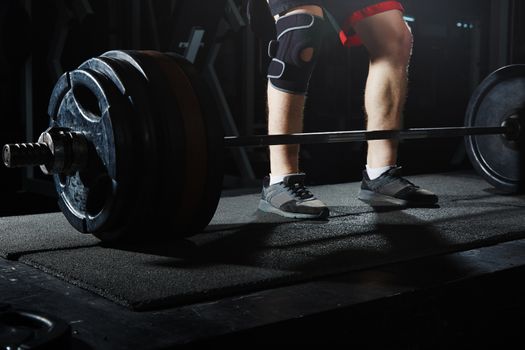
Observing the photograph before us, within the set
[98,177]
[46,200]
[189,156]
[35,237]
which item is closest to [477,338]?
[189,156]

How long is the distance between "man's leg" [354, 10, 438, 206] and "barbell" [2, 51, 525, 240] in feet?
2.21

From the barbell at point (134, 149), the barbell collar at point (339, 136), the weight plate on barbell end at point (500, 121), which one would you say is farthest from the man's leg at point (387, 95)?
the barbell at point (134, 149)

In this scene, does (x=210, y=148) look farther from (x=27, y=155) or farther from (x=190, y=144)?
(x=27, y=155)

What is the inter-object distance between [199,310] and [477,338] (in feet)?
1.59

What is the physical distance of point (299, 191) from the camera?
6.08 ft

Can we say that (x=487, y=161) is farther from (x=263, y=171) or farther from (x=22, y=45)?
(x=22, y=45)

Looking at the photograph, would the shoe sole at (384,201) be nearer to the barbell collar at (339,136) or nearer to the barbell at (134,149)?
the barbell collar at (339,136)

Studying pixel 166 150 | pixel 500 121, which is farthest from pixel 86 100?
pixel 500 121

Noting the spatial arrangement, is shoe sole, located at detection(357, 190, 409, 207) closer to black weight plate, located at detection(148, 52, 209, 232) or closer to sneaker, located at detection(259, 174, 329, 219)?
sneaker, located at detection(259, 174, 329, 219)

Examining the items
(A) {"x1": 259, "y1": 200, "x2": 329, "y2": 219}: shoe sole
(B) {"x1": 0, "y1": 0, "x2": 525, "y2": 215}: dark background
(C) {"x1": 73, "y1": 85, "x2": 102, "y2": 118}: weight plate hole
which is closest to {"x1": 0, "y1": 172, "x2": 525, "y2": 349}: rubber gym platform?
(A) {"x1": 259, "y1": 200, "x2": 329, "y2": 219}: shoe sole

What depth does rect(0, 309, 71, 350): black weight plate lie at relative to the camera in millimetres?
786

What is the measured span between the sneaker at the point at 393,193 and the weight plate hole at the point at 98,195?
0.86 metres

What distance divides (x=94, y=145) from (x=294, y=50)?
68cm

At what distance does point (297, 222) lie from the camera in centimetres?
176
